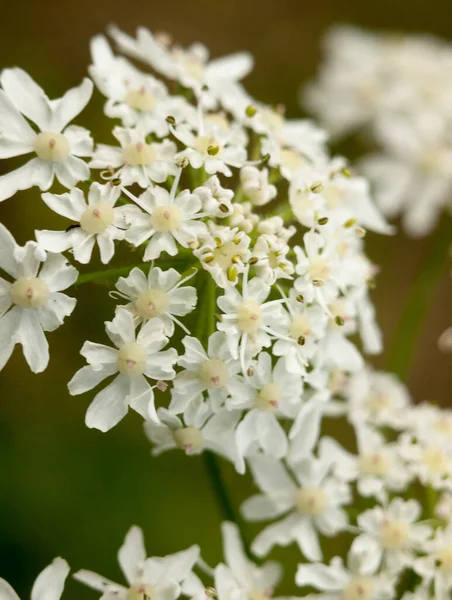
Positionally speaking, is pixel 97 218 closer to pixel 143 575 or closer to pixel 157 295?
pixel 157 295

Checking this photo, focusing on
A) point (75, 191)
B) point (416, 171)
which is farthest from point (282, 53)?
point (75, 191)

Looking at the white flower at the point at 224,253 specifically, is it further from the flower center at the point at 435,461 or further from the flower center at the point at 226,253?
the flower center at the point at 435,461

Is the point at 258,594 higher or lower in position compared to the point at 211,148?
lower

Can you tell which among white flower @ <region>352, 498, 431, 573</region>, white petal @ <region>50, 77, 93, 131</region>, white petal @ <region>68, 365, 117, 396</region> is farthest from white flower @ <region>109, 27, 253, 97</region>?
white flower @ <region>352, 498, 431, 573</region>

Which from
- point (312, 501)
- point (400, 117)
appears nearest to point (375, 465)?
point (312, 501)

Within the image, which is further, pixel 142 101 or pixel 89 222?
pixel 142 101

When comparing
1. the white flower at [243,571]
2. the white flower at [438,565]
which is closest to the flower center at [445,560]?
the white flower at [438,565]

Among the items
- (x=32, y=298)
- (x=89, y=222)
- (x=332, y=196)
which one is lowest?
(x=32, y=298)
